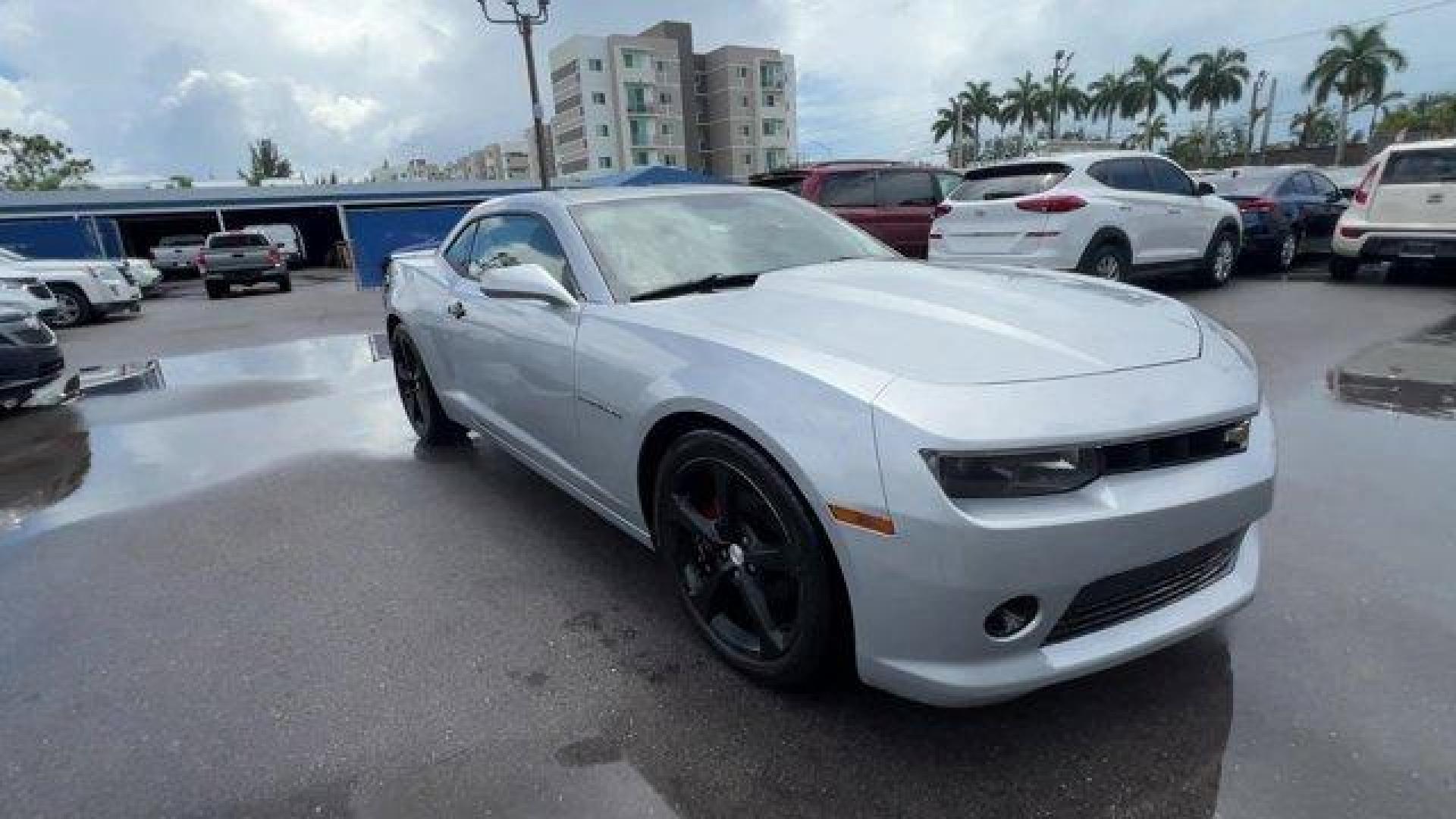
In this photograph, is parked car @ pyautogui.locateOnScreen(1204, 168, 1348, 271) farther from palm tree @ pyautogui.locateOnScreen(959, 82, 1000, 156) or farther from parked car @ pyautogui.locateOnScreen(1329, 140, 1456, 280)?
palm tree @ pyautogui.locateOnScreen(959, 82, 1000, 156)

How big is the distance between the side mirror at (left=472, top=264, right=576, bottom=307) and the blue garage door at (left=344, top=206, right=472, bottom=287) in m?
17.1

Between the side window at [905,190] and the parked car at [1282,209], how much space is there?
11.7 feet

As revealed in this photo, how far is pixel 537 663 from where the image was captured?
2.59 metres

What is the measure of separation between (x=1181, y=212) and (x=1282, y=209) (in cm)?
326

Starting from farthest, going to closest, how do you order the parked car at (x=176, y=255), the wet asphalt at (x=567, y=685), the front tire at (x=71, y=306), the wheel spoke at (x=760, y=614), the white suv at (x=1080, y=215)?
the parked car at (x=176, y=255), the front tire at (x=71, y=306), the white suv at (x=1080, y=215), the wheel spoke at (x=760, y=614), the wet asphalt at (x=567, y=685)

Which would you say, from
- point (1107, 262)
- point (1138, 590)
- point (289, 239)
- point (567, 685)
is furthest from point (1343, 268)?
point (289, 239)

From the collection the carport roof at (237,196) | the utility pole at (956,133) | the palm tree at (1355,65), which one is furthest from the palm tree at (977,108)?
the carport roof at (237,196)

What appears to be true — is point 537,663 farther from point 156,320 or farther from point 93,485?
point 156,320

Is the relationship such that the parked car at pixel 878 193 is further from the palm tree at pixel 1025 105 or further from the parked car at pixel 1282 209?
the palm tree at pixel 1025 105

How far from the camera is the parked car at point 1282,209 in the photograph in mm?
10609

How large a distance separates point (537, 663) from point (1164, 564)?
187 cm

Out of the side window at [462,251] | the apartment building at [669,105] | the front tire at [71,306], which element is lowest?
the front tire at [71,306]

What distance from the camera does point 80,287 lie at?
44.7 feet

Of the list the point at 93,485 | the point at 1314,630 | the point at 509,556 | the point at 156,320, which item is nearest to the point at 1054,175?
the point at 1314,630
